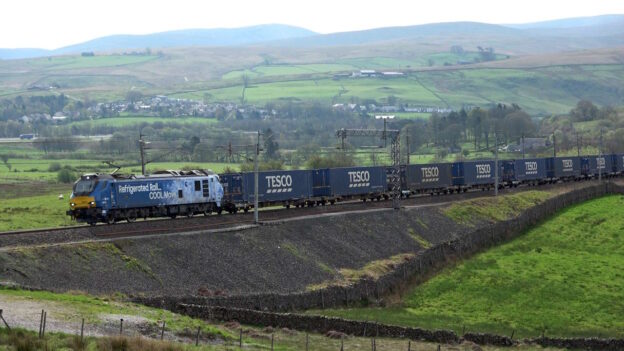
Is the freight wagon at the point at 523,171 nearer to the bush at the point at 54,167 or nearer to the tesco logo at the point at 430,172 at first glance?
the tesco logo at the point at 430,172

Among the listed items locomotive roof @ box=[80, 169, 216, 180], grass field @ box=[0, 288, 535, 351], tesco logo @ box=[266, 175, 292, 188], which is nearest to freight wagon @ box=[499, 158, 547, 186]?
tesco logo @ box=[266, 175, 292, 188]

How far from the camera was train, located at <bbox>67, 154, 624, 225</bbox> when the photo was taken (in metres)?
60.5

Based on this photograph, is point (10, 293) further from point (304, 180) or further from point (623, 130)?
point (623, 130)

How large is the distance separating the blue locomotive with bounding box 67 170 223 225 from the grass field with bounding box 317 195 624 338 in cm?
1823

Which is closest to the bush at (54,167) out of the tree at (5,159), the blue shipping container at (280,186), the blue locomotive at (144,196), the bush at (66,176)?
the tree at (5,159)

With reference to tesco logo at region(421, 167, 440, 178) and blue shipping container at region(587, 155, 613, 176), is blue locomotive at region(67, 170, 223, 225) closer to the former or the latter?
tesco logo at region(421, 167, 440, 178)

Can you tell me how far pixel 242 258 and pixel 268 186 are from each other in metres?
21.5

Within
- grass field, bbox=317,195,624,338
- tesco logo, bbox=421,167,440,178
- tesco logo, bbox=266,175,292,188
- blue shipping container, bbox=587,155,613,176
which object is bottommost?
grass field, bbox=317,195,624,338

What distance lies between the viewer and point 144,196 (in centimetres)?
6294

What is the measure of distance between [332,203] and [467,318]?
3378 centimetres

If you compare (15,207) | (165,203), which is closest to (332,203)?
(165,203)

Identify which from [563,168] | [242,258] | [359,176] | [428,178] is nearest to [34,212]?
[359,176]

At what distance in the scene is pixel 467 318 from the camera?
172 ft

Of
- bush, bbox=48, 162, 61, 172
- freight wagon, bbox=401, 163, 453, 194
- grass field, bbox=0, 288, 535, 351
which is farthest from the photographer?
bush, bbox=48, 162, 61, 172
